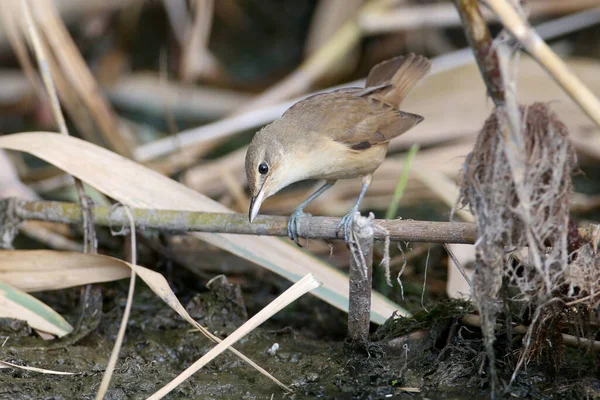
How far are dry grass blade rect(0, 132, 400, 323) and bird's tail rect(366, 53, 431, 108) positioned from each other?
3.51 ft

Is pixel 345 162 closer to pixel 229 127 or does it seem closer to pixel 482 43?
pixel 482 43

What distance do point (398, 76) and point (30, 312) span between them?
2.19 m

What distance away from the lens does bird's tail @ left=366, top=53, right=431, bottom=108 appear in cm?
393

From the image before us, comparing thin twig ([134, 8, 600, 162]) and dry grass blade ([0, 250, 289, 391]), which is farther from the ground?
thin twig ([134, 8, 600, 162])

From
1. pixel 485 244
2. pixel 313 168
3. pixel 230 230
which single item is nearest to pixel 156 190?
pixel 230 230

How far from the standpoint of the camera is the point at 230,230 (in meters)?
3.08

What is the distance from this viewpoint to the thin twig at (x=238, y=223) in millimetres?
2654

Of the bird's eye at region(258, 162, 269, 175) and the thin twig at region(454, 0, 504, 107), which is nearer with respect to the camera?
the thin twig at region(454, 0, 504, 107)

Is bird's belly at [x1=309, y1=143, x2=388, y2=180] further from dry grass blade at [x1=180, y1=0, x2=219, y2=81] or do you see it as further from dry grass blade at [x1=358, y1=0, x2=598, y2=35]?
dry grass blade at [x1=358, y1=0, x2=598, y2=35]

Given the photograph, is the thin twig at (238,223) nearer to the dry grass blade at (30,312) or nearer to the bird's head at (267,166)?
the bird's head at (267,166)

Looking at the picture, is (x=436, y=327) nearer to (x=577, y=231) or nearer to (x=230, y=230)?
(x=577, y=231)

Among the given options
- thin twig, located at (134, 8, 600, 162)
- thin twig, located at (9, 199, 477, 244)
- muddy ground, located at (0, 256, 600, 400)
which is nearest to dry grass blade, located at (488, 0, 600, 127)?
thin twig, located at (9, 199, 477, 244)

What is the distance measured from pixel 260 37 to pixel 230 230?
4.64m

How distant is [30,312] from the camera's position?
3160mm
